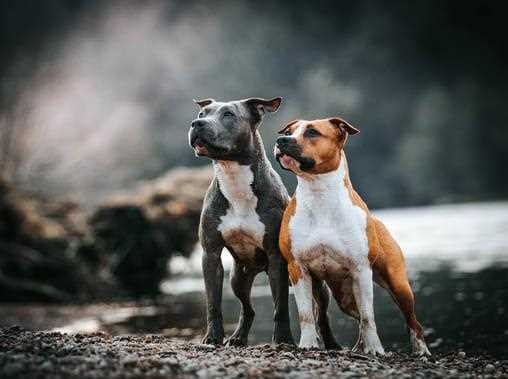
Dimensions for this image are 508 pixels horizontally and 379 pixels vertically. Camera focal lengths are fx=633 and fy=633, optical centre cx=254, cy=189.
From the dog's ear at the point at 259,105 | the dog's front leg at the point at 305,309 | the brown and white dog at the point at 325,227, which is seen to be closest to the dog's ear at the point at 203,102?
the dog's ear at the point at 259,105

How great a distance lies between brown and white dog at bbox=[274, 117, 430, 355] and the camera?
855 cm

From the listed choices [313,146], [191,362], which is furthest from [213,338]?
[313,146]

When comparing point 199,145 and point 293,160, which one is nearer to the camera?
point 293,160

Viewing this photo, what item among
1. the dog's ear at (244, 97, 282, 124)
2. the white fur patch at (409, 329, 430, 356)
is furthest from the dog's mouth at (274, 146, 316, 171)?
the white fur patch at (409, 329, 430, 356)

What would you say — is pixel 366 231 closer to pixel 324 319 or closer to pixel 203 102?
pixel 324 319

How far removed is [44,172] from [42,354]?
20.4m

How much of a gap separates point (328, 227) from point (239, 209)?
1.50m

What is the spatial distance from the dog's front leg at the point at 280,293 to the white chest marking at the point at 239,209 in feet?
1.07

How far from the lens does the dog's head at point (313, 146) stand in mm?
8500

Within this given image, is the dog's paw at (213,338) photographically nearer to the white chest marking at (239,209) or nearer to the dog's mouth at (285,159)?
the white chest marking at (239,209)

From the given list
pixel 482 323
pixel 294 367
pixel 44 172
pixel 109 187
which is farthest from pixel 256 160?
pixel 109 187

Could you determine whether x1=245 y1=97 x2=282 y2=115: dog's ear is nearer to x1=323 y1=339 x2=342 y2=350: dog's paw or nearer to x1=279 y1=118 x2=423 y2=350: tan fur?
x1=279 y1=118 x2=423 y2=350: tan fur

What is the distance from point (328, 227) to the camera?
28.2 feet

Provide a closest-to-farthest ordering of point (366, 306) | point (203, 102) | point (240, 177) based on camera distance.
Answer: point (366, 306), point (240, 177), point (203, 102)
